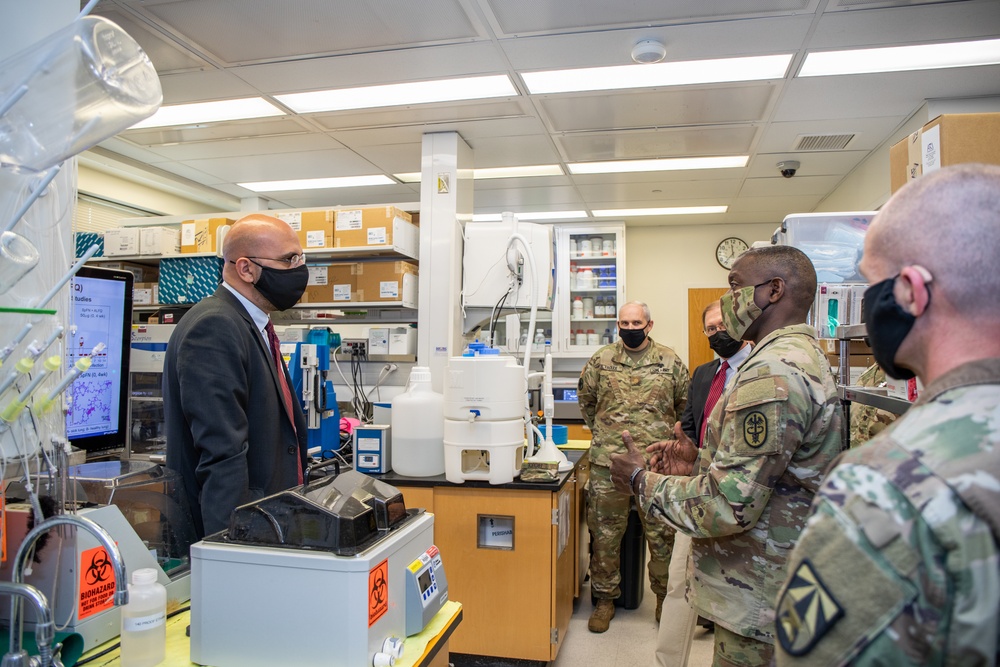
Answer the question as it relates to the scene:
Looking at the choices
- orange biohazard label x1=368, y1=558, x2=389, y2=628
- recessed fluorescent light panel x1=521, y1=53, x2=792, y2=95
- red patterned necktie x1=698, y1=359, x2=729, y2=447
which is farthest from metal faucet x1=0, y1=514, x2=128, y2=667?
recessed fluorescent light panel x1=521, y1=53, x2=792, y2=95

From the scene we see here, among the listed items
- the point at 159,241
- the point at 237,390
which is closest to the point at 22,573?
the point at 237,390

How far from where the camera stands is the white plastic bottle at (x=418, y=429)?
2871 millimetres

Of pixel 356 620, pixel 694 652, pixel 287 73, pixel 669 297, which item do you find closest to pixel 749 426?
→ pixel 356 620

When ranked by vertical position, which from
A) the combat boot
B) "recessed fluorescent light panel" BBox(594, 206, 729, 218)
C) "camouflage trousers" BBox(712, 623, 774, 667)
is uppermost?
"recessed fluorescent light panel" BBox(594, 206, 729, 218)

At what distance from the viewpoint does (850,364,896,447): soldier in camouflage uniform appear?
6.94ft

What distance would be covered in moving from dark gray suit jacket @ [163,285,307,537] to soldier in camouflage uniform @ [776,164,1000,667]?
1.36 metres

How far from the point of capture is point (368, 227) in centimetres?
400

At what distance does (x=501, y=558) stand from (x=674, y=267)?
5025 mm

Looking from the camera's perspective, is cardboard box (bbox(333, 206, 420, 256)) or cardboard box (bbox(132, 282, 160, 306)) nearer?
cardboard box (bbox(333, 206, 420, 256))

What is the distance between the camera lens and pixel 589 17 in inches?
111

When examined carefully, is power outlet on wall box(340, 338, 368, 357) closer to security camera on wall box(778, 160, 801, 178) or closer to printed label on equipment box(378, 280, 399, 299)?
printed label on equipment box(378, 280, 399, 299)

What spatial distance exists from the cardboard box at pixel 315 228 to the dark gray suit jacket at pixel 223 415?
2227 millimetres

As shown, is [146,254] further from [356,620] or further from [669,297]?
[669,297]

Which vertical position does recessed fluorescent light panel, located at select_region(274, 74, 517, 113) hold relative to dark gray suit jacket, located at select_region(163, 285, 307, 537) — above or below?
above
